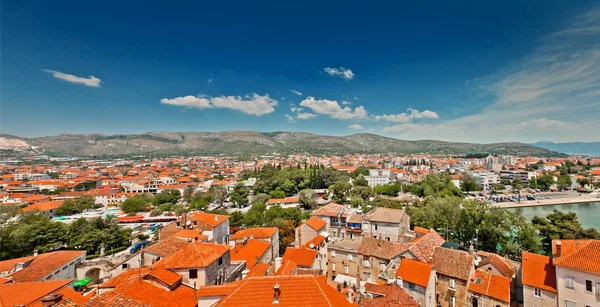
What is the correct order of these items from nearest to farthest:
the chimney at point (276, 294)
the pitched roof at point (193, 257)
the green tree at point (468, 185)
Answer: the chimney at point (276, 294), the pitched roof at point (193, 257), the green tree at point (468, 185)

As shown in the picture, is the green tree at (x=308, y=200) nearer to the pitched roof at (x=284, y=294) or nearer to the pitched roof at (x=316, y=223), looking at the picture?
the pitched roof at (x=316, y=223)

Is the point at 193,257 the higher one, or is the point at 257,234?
the point at 193,257

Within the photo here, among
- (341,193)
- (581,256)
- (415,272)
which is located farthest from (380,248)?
(341,193)

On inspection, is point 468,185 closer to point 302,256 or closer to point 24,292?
point 302,256

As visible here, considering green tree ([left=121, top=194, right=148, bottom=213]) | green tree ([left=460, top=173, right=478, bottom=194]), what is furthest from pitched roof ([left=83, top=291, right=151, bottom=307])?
green tree ([left=460, top=173, right=478, bottom=194])

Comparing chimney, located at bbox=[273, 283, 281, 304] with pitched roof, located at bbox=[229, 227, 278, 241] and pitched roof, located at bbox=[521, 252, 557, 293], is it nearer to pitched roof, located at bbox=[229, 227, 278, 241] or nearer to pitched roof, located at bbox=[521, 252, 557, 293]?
pitched roof, located at bbox=[521, 252, 557, 293]

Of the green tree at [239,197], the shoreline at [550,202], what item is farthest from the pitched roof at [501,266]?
the shoreline at [550,202]
